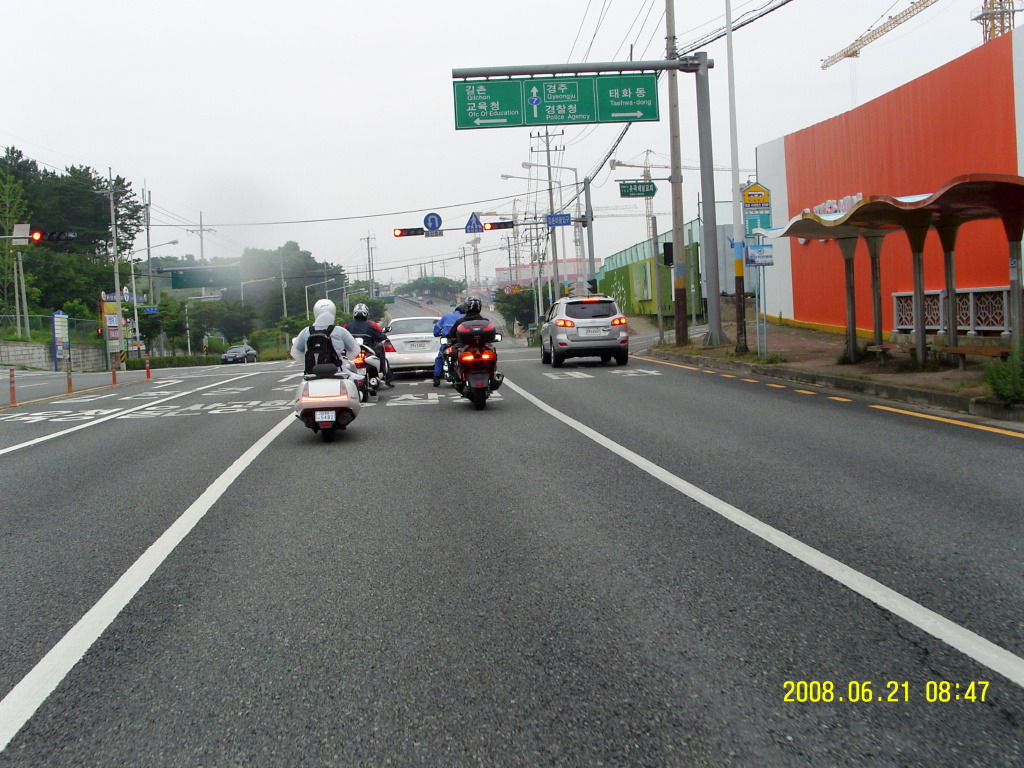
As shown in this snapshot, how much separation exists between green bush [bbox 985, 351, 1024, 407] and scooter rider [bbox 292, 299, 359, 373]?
7.49 metres

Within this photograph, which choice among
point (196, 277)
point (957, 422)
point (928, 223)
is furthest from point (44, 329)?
point (957, 422)

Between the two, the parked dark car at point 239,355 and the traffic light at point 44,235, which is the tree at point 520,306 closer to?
the parked dark car at point 239,355

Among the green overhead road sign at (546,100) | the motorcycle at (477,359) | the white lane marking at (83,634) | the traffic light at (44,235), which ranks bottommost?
the white lane marking at (83,634)

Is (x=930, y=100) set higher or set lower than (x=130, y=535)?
higher

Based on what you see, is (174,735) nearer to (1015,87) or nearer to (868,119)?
(1015,87)

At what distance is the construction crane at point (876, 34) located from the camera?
268 ft

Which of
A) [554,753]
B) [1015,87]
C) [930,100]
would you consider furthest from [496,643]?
[930,100]

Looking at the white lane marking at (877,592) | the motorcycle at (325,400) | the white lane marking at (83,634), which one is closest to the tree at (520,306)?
the motorcycle at (325,400)

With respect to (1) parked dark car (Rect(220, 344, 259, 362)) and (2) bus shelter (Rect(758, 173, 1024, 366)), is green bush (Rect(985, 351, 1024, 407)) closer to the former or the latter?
(2) bus shelter (Rect(758, 173, 1024, 366))

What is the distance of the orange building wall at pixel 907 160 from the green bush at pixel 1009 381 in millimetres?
6867

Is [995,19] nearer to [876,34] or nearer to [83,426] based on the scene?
[876,34]

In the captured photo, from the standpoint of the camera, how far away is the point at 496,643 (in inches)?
164

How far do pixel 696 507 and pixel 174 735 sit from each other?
4.22 m

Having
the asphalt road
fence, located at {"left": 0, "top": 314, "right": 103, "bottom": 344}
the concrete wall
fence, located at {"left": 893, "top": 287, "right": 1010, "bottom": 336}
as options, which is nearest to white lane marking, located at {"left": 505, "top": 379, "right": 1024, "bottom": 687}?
the asphalt road
